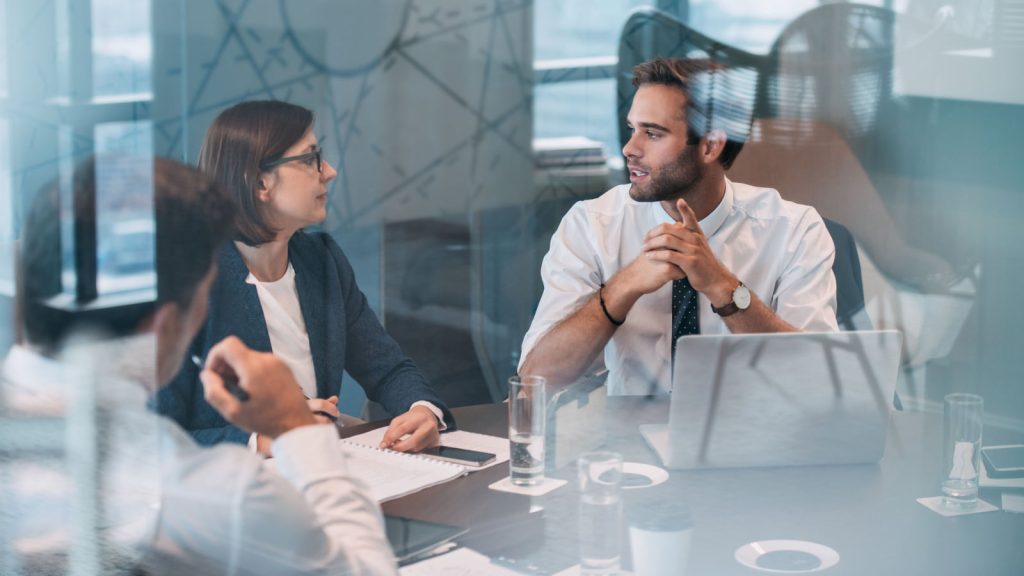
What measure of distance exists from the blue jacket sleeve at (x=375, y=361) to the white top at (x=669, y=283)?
36 cm

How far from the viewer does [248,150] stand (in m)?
1.62

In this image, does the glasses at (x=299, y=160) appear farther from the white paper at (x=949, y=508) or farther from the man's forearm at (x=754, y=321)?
the white paper at (x=949, y=508)

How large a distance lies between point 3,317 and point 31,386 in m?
0.12

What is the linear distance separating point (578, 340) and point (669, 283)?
0.23 metres

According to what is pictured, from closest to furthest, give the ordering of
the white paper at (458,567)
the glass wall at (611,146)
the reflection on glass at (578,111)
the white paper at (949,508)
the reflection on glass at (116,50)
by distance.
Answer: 1. the white paper at (458,567)
2. the white paper at (949,508)
3. the reflection on glass at (116,50)
4. the glass wall at (611,146)
5. the reflection on glass at (578,111)

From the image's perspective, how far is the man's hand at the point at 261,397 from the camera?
108 centimetres

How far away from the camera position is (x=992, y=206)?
9.31 feet

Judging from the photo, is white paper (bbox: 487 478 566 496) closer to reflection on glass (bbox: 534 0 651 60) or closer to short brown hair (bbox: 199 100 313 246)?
short brown hair (bbox: 199 100 313 246)

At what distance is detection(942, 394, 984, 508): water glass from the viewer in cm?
160

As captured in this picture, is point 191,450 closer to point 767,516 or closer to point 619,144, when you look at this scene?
point 767,516

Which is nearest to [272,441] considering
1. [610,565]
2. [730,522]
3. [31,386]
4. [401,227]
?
[610,565]

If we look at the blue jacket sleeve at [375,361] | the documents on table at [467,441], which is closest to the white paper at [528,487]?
the documents on table at [467,441]

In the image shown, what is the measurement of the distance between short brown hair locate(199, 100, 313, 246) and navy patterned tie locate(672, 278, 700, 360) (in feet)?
2.99

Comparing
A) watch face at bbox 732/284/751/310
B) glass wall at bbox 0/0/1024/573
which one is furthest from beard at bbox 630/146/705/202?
watch face at bbox 732/284/751/310
